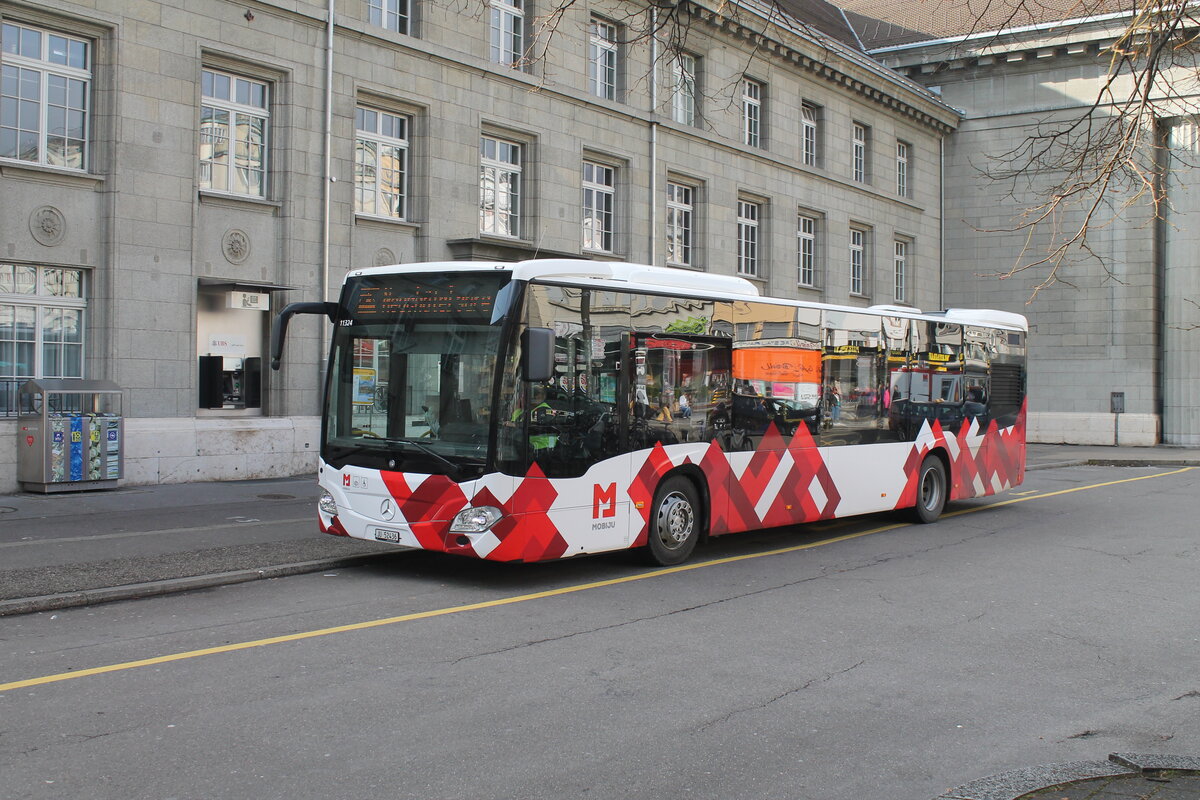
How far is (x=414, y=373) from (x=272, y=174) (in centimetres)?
1056

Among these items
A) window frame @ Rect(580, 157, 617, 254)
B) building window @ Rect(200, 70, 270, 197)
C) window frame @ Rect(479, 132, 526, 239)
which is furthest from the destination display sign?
window frame @ Rect(580, 157, 617, 254)

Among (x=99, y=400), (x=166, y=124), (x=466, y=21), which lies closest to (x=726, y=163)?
(x=466, y=21)

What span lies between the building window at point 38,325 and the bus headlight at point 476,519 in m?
9.71

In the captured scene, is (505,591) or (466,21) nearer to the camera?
(505,591)

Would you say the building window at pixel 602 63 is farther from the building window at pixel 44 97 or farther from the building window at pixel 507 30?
the building window at pixel 44 97

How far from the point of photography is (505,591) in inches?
367

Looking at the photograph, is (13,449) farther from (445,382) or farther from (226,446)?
(445,382)

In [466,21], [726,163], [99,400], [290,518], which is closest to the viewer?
[290,518]

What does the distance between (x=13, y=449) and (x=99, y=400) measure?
1.44 metres

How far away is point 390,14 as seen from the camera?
20.3m

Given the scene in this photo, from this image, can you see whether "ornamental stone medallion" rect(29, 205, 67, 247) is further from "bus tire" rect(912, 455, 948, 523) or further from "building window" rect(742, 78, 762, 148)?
"building window" rect(742, 78, 762, 148)

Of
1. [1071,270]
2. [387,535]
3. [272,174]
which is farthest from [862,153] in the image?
[387,535]

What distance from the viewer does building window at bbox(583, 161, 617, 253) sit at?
24594 millimetres

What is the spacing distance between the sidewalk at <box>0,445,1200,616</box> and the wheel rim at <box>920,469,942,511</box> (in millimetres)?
7278
